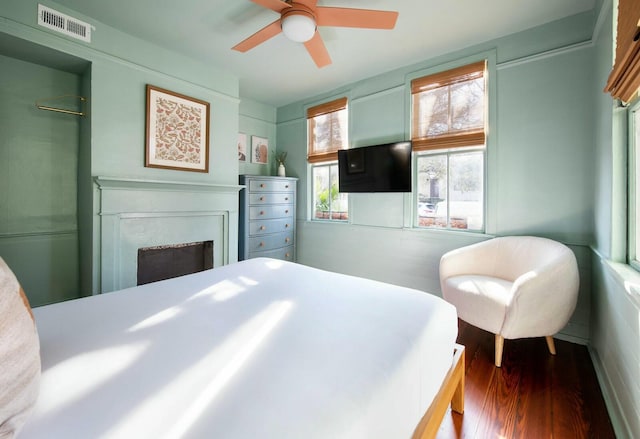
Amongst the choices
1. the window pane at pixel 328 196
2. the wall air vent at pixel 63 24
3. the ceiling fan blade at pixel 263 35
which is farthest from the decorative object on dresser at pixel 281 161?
the wall air vent at pixel 63 24

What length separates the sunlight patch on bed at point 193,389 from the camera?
0.60m

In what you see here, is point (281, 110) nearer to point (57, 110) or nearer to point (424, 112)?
point (424, 112)

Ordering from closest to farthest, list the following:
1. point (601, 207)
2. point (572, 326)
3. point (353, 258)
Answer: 1. point (601, 207)
2. point (572, 326)
3. point (353, 258)

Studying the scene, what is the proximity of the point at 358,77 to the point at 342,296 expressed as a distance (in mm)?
3005

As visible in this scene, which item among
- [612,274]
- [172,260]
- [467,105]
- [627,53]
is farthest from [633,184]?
[172,260]

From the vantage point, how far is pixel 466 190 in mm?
2904

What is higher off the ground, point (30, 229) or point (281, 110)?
point (281, 110)

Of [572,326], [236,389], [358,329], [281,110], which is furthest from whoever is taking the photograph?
[281,110]

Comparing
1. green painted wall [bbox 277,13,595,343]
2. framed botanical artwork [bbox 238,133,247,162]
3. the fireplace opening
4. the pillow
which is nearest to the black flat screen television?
green painted wall [bbox 277,13,595,343]

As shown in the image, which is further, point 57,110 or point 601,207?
point 57,110

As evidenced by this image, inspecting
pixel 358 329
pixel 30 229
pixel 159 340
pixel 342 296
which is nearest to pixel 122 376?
pixel 159 340

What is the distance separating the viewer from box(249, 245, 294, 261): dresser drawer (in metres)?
3.79

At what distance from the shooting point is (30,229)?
8.05 feet

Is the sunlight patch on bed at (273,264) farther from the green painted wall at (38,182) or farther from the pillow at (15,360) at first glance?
the green painted wall at (38,182)
